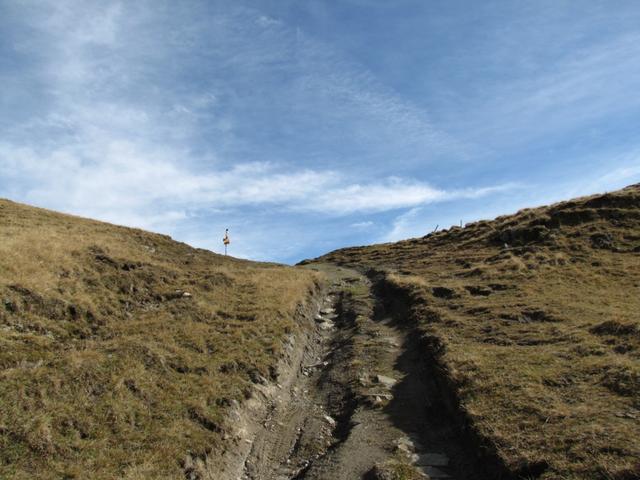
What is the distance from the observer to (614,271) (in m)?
34.1

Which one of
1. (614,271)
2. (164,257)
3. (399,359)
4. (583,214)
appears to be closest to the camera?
(399,359)

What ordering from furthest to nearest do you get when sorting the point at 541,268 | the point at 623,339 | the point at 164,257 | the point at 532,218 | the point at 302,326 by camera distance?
the point at 532,218 → the point at 164,257 → the point at 541,268 → the point at 302,326 → the point at 623,339

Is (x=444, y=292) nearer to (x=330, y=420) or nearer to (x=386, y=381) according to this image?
(x=386, y=381)

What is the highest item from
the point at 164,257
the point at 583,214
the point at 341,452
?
the point at 583,214

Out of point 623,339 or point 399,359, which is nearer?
point 623,339

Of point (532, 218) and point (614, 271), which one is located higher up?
point (532, 218)

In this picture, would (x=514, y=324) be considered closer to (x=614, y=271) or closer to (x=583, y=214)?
(x=614, y=271)

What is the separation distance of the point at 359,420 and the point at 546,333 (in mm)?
10255

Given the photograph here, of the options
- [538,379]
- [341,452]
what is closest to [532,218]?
[538,379]

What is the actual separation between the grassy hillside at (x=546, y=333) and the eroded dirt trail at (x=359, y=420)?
1.29 meters

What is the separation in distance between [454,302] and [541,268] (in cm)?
1042

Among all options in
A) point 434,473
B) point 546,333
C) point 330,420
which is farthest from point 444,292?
point 434,473

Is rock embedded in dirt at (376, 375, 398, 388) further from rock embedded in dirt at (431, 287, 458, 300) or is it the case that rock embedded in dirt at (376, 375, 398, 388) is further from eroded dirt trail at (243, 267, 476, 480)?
rock embedded in dirt at (431, 287, 458, 300)

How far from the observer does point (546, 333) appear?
2242 centimetres
